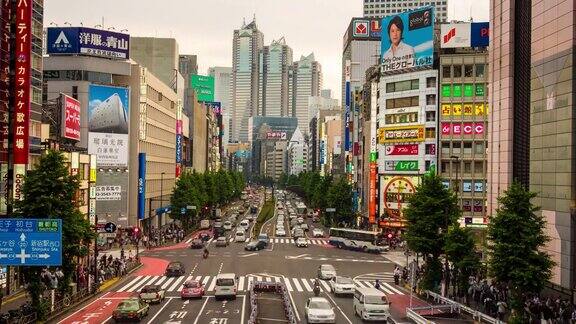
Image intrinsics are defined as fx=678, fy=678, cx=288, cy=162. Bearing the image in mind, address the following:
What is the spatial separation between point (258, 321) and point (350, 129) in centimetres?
11785

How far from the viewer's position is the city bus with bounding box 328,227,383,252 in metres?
84.9

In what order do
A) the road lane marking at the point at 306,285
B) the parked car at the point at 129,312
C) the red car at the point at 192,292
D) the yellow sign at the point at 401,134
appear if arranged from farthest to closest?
the yellow sign at the point at 401,134 < the road lane marking at the point at 306,285 < the red car at the point at 192,292 < the parked car at the point at 129,312

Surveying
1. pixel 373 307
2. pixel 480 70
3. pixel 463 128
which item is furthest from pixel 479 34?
pixel 373 307

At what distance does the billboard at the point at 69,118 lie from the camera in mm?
61406

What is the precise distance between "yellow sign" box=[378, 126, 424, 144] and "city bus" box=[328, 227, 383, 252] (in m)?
15.8

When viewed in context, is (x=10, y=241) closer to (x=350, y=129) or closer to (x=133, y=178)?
(x=133, y=178)

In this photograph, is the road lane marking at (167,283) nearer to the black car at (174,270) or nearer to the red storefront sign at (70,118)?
the black car at (174,270)

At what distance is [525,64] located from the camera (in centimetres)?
4894

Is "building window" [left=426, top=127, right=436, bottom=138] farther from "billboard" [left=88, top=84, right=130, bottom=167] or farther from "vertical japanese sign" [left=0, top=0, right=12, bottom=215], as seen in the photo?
"vertical japanese sign" [left=0, top=0, right=12, bottom=215]

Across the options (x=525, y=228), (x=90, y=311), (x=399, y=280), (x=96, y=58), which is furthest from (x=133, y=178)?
(x=525, y=228)

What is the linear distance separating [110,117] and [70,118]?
27.2 m

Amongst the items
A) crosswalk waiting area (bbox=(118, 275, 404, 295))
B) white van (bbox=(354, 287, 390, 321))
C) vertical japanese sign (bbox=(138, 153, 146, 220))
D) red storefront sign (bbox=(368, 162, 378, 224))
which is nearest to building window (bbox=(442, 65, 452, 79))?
red storefront sign (bbox=(368, 162, 378, 224))

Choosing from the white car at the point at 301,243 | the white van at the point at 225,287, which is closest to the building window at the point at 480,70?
the white car at the point at 301,243

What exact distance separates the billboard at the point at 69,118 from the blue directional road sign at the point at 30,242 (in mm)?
29002
